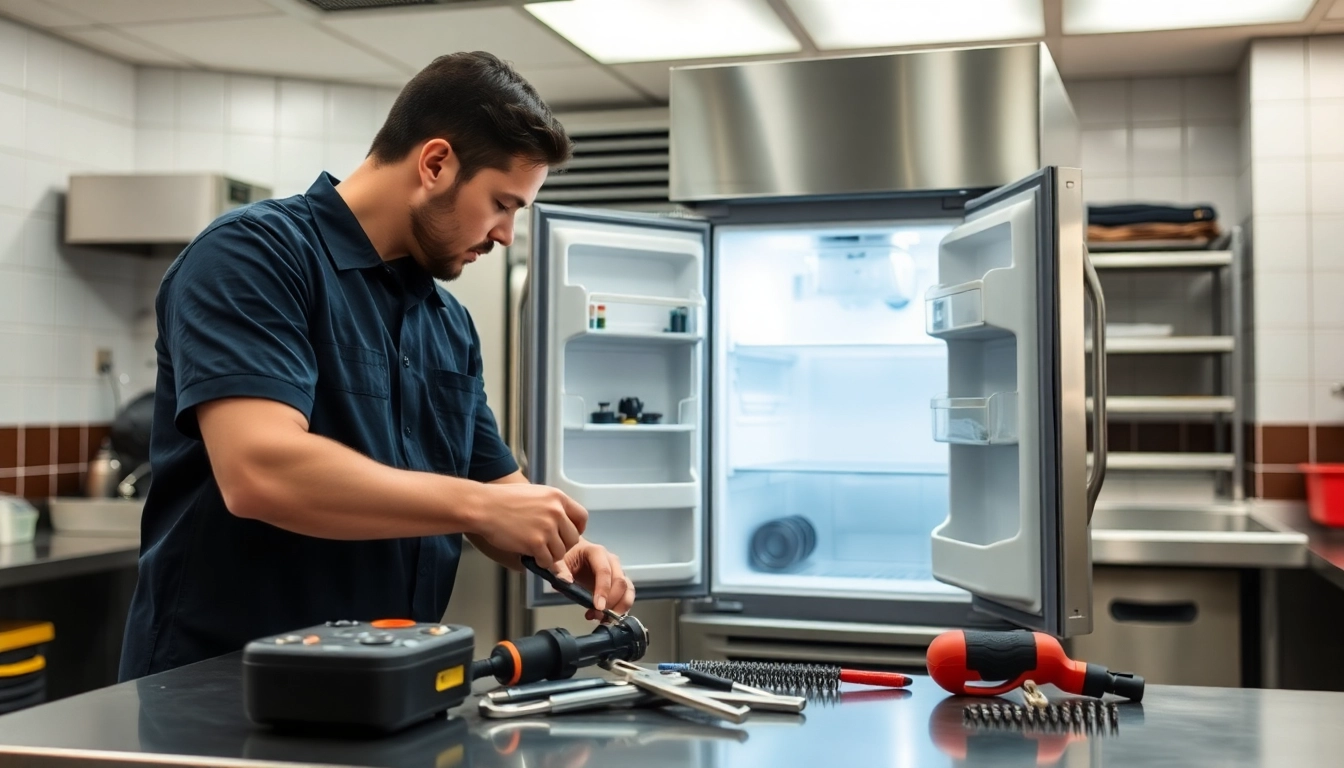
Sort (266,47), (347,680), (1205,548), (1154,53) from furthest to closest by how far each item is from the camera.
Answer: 1. (266,47)
2. (1154,53)
3. (1205,548)
4. (347,680)

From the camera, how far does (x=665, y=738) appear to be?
1.07 m

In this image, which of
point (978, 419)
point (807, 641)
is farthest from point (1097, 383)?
point (807, 641)

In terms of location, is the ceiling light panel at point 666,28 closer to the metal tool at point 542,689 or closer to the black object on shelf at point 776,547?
the black object on shelf at point 776,547

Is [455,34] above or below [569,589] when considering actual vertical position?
above

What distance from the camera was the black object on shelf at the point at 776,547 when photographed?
3.45 metres

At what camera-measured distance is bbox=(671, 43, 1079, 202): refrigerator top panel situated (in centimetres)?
282

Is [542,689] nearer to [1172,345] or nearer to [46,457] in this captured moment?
[1172,345]

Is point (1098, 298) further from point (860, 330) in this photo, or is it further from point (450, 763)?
point (450, 763)

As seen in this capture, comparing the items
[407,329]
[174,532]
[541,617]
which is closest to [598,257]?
[541,617]

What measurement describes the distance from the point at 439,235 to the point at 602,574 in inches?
19.6

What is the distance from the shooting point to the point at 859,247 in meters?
3.35

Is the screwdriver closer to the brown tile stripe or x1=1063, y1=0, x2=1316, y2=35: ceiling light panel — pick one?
x1=1063, y1=0, x2=1316, y2=35: ceiling light panel

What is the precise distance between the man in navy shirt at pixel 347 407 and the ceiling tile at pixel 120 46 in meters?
2.81

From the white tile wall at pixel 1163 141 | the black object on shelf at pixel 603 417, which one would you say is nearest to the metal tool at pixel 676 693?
the black object on shelf at pixel 603 417
